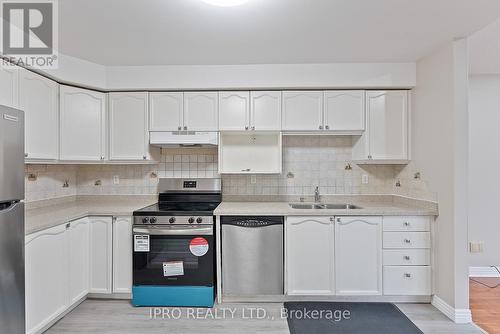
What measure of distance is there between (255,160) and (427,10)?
205 cm

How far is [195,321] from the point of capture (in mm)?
2490

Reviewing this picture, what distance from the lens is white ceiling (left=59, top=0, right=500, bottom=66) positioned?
195 cm

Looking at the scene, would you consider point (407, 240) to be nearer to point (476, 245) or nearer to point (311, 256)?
point (311, 256)

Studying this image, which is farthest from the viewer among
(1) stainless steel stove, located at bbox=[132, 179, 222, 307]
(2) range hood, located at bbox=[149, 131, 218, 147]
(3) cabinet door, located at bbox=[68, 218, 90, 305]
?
(2) range hood, located at bbox=[149, 131, 218, 147]

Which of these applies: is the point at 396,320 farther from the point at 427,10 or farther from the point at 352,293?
the point at 427,10

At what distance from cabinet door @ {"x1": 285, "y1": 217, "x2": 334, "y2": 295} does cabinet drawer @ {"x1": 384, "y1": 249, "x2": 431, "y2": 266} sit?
538 millimetres

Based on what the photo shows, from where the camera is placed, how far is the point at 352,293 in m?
2.76

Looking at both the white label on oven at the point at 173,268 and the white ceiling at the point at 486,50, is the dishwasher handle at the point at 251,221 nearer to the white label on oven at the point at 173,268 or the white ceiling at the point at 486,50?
the white label on oven at the point at 173,268

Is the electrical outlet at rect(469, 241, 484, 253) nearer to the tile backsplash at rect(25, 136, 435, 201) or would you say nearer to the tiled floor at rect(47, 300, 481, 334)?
the tile backsplash at rect(25, 136, 435, 201)

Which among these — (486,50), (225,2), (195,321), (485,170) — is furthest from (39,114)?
(485,170)

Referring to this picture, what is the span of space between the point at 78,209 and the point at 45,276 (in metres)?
0.82

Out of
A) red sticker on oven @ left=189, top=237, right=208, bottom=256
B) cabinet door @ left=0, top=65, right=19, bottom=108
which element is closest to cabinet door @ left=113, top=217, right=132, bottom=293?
red sticker on oven @ left=189, top=237, right=208, bottom=256

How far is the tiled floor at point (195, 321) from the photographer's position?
7.70ft

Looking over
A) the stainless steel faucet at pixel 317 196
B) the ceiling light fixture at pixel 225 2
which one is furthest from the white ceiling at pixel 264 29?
the stainless steel faucet at pixel 317 196
